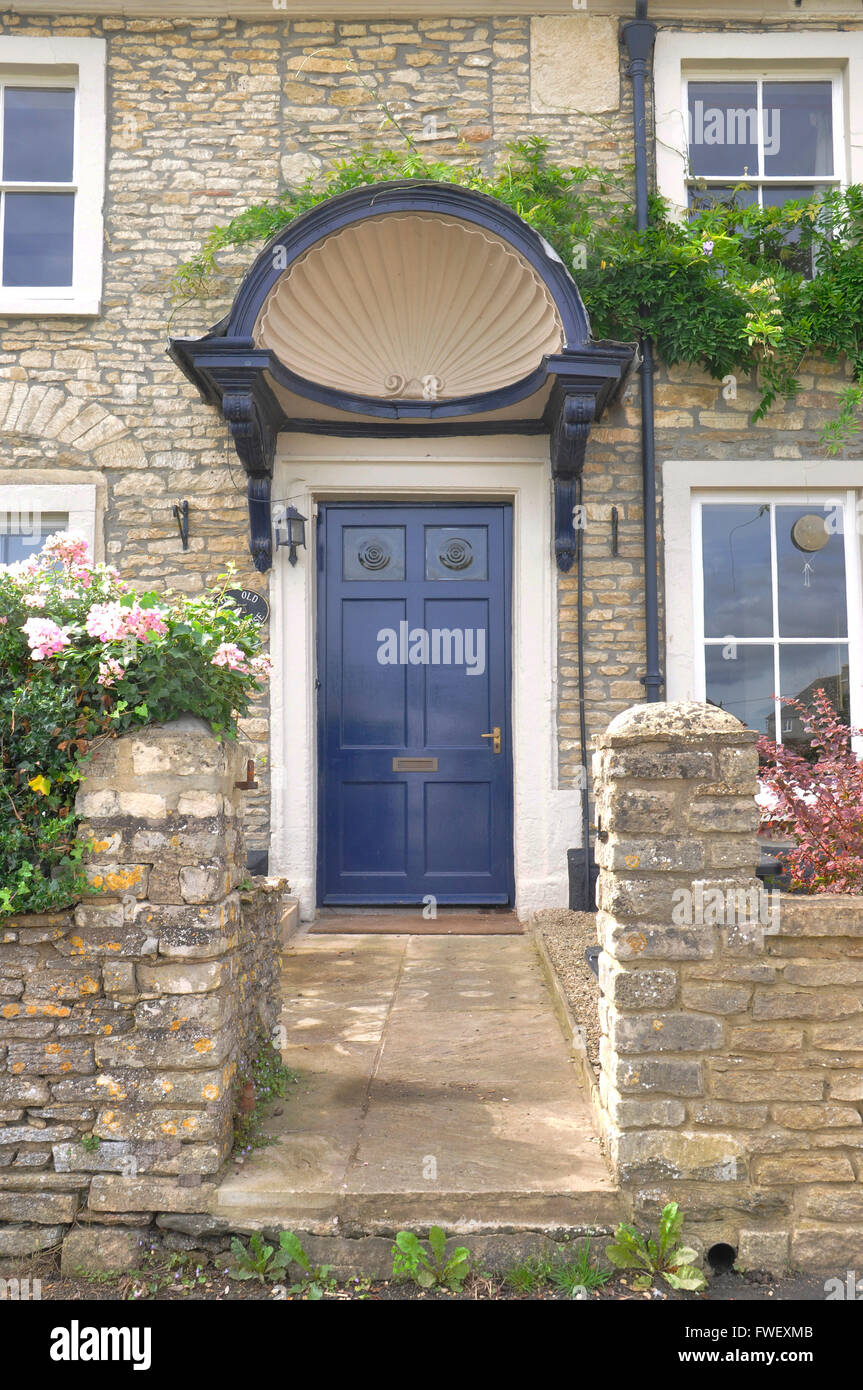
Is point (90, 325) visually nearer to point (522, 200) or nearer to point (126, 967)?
point (522, 200)

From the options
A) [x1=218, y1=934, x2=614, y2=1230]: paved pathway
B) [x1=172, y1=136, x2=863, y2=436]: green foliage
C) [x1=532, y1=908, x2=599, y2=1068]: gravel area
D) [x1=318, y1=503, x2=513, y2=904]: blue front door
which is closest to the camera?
[x1=218, y1=934, x2=614, y2=1230]: paved pathway

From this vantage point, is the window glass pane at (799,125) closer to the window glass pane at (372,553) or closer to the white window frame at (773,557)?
the white window frame at (773,557)

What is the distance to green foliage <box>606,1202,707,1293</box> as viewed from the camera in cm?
263

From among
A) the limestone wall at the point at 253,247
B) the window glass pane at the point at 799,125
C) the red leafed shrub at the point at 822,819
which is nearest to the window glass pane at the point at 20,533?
the limestone wall at the point at 253,247

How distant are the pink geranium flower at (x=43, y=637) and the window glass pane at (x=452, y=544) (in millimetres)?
3645

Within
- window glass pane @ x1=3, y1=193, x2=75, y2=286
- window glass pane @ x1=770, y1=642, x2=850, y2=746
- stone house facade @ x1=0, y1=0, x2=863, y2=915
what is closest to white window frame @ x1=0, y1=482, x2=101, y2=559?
stone house facade @ x1=0, y1=0, x2=863, y2=915

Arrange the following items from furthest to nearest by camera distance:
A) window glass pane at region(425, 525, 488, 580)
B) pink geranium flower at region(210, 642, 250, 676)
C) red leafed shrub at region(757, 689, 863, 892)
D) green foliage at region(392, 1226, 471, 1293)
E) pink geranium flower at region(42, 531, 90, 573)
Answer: window glass pane at region(425, 525, 488, 580)
red leafed shrub at region(757, 689, 863, 892)
pink geranium flower at region(42, 531, 90, 573)
pink geranium flower at region(210, 642, 250, 676)
green foliage at region(392, 1226, 471, 1293)

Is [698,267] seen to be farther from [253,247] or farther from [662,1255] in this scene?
[662,1255]

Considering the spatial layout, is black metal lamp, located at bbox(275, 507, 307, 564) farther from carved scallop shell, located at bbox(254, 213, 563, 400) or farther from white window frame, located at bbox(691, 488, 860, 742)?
white window frame, located at bbox(691, 488, 860, 742)

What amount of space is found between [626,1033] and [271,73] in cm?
619

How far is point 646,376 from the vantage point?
19.5ft

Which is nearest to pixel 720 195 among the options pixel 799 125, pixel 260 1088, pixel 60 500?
pixel 799 125

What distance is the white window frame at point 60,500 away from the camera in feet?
19.4

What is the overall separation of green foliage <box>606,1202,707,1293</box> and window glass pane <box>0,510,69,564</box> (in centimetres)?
505
